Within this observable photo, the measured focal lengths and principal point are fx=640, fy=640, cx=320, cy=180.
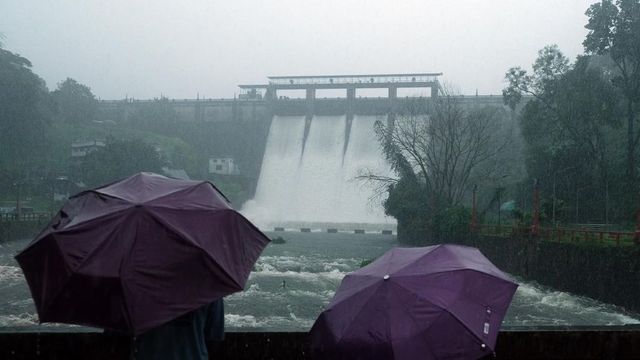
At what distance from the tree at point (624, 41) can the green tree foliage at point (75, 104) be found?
4941cm

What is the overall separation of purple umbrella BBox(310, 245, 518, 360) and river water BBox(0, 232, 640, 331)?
579cm

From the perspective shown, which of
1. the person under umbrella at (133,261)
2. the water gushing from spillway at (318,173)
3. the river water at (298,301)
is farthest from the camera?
the water gushing from spillway at (318,173)

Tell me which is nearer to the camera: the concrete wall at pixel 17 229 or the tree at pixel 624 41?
the tree at pixel 624 41

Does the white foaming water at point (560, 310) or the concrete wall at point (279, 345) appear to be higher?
the concrete wall at point (279, 345)

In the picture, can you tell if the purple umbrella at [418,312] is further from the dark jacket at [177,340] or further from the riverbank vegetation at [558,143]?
the riverbank vegetation at [558,143]

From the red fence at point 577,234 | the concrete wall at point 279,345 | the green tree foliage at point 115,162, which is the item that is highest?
Result: the green tree foliage at point 115,162

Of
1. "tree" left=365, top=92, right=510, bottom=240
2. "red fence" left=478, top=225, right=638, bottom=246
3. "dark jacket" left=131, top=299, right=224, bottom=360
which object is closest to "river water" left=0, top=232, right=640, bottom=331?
"red fence" left=478, top=225, right=638, bottom=246

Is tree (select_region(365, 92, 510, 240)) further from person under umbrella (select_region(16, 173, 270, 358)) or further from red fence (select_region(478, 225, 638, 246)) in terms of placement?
person under umbrella (select_region(16, 173, 270, 358))

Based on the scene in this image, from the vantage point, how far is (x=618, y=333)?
382 centimetres

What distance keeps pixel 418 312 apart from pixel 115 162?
41.9 metres

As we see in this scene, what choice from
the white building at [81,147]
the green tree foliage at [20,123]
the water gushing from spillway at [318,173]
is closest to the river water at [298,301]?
the green tree foliage at [20,123]

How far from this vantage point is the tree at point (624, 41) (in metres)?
22.9

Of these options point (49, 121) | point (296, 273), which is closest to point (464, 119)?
point (296, 273)

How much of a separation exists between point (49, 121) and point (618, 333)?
48.9m
